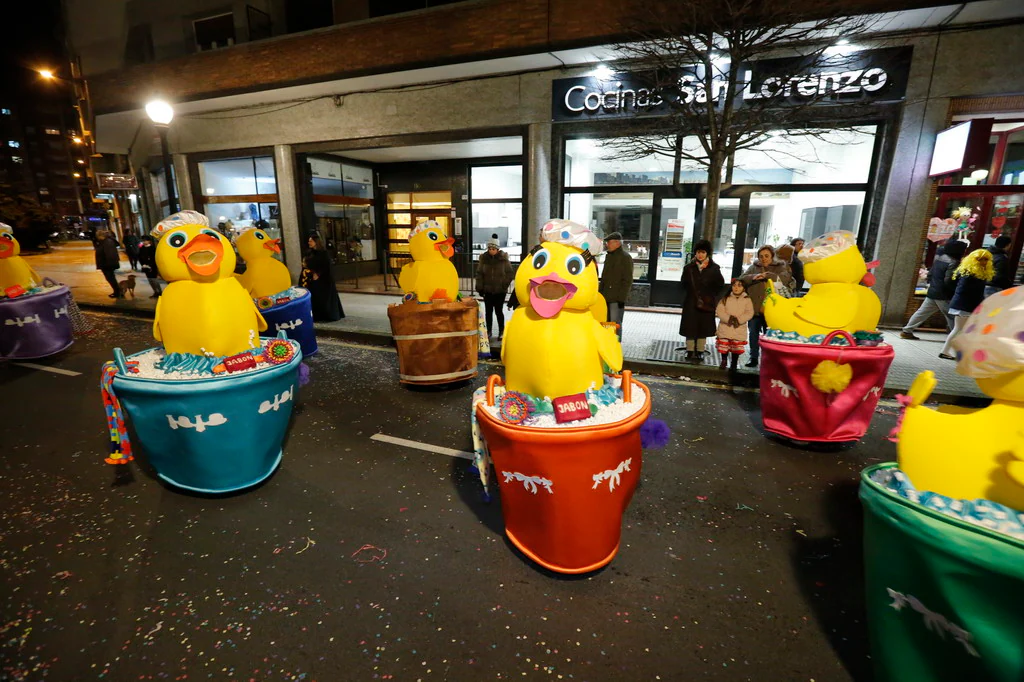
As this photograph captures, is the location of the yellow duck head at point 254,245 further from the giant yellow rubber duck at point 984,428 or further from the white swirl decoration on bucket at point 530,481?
the giant yellow rubber duck at point 984,428

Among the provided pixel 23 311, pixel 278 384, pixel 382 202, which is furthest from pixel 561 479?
pixel 382 202

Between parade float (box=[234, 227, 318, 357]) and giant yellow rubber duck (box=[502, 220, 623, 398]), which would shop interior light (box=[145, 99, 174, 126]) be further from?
giant yellow rubber duck (box=[502, 220, 623, 398])

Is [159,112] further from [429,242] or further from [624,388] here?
[624,388]

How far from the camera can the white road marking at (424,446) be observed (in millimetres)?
4352

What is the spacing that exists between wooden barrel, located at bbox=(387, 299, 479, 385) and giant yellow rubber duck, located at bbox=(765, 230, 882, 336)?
140 inches

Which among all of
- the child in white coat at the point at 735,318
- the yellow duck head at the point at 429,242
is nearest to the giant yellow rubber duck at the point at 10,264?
the yellow duck head at the point at 429,242

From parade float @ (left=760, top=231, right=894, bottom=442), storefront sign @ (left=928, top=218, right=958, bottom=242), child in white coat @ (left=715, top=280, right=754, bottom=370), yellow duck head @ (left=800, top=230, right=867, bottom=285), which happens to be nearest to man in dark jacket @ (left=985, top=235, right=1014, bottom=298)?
storefront sign @ (left=928, top=218, right=958, bottom=242)

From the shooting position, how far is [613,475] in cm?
268

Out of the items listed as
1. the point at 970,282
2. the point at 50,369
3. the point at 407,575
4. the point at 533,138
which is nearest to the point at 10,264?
the point at 50,369

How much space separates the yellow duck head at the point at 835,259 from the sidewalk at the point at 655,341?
7.61 feet

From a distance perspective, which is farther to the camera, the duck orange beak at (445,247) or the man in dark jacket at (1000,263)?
the man in dark jacket at (1000,263)

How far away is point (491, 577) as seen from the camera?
2844 millimetres

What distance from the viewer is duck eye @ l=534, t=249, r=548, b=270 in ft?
8.95

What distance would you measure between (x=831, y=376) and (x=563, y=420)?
2941 mm
